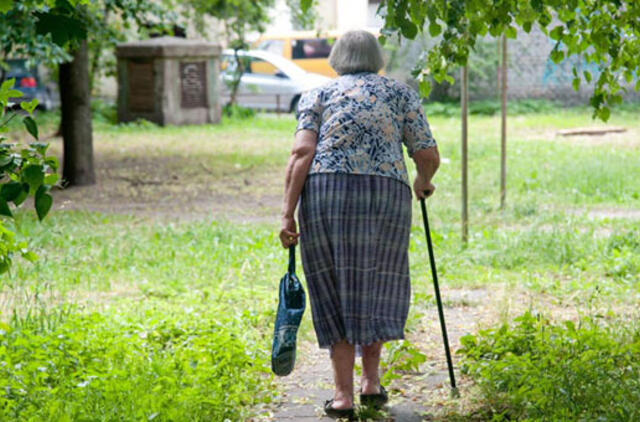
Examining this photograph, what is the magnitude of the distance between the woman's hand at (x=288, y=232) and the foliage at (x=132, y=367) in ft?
2.37

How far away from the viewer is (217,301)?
22.9 feet

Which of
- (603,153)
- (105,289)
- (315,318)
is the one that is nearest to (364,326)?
(315,318)

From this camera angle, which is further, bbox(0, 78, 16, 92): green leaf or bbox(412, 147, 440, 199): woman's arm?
bbox(412, 147, 440, 199): woman's arm

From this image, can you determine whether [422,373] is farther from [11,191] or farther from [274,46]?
[274,46]

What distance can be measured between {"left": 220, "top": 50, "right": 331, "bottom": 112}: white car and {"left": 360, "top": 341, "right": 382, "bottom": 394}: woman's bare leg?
21798mm

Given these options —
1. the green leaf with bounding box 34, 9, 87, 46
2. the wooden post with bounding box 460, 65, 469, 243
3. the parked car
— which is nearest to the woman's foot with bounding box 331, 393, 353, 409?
the green leaf with bounding box 34, 9, 87, 46

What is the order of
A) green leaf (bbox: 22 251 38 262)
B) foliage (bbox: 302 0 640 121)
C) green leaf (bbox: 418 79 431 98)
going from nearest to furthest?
green leaf (bbox: 22 251 38 262), foliage (bbox: 302 0 640 121), green leaf (bbox: 418 79 431 98)

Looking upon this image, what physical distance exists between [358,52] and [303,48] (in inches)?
1047

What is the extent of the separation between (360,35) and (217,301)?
2721mm

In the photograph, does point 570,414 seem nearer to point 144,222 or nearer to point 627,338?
point 627,338

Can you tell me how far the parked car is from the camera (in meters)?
27.1

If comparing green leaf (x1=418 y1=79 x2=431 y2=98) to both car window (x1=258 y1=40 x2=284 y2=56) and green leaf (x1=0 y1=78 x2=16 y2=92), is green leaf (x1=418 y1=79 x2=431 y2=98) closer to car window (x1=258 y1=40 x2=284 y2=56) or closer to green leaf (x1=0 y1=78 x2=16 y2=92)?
green leaf (x1=0 y1=78 x2=16 y2=92)

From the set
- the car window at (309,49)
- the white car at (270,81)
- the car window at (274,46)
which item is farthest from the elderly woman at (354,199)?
the car window at (274,46)

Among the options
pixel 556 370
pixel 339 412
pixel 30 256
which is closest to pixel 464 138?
pixel 556 370
